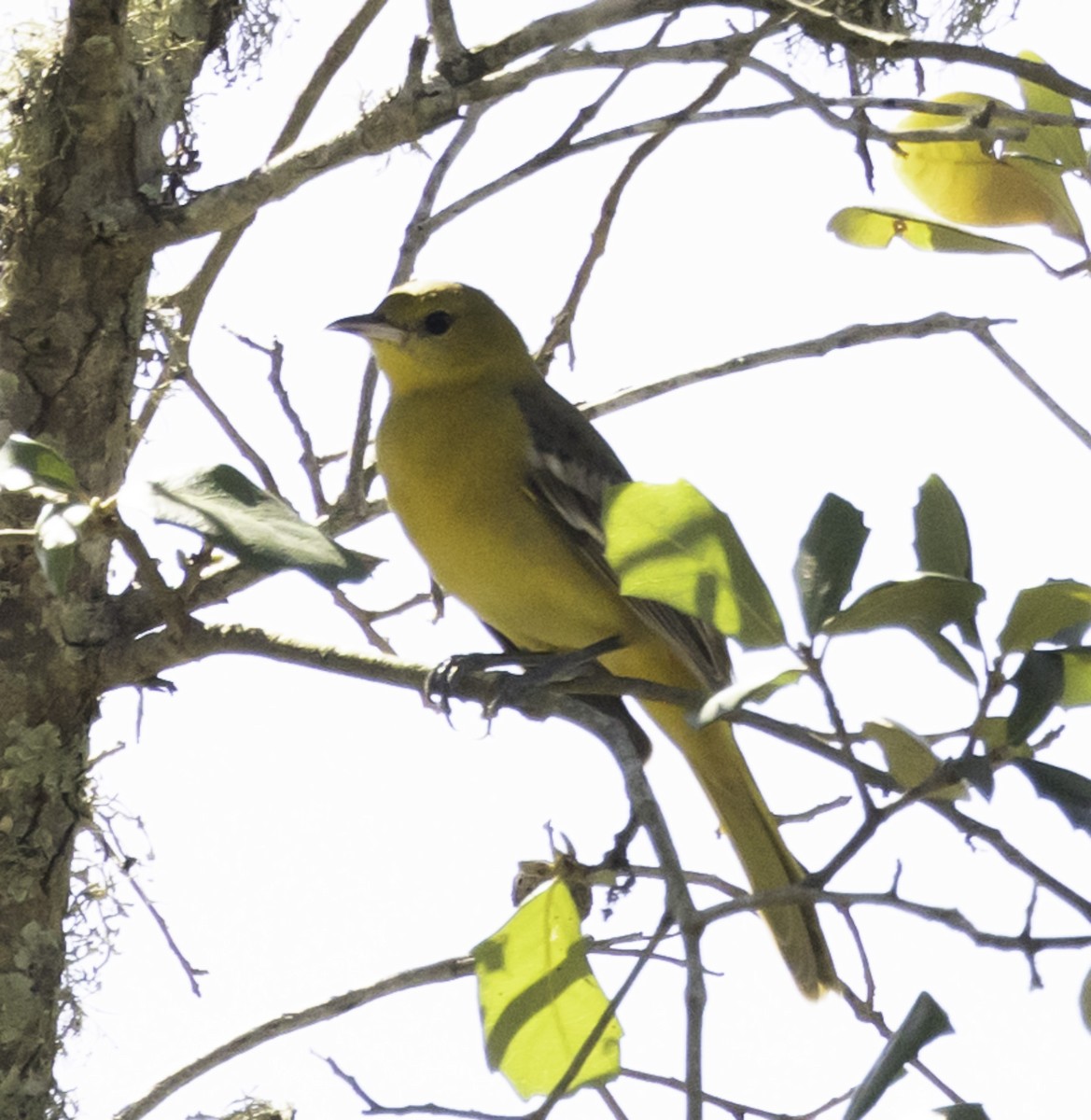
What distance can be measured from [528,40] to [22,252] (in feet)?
2.99

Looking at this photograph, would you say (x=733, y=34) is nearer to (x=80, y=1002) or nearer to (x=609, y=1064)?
(x=609, y=1064)

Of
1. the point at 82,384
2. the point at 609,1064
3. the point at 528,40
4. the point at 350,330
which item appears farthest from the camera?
the point at 350,330

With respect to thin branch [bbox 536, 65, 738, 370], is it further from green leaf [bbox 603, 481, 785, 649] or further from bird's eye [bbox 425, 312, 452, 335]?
green leaf [bbox 603, 481, 785, 649]

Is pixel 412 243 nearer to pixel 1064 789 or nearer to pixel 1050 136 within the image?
pixel 1050 136

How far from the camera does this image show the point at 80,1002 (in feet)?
9.13

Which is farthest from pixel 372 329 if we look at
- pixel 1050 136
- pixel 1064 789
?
pixel 1064 789

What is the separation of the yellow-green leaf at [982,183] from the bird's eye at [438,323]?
127 cm

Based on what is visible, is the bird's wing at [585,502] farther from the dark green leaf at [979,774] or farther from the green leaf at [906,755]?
the dark green leaf at [979,774]

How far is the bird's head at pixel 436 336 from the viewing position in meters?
3.54

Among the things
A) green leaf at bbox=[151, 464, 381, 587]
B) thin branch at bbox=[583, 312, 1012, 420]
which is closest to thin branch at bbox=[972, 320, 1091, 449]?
thin branch at bbox=[583, 312, 1012, 420]

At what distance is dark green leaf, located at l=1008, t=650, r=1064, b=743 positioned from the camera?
1617 millimetres

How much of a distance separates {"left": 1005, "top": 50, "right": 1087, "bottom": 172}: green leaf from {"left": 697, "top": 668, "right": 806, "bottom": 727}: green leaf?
3.80 ft

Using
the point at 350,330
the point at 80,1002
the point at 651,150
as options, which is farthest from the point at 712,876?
the point at 350,330

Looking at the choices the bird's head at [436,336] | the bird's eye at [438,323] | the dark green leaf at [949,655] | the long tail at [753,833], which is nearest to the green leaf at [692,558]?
the dark green leaf at [949,655]
